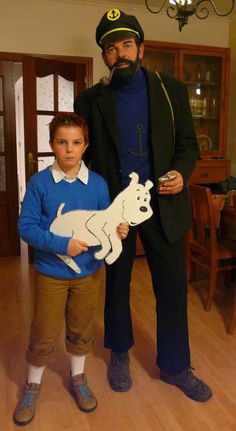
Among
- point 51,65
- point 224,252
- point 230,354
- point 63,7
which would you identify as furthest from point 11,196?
point 230,354

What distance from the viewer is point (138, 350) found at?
2.06 m

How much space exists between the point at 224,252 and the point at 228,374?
34.8 inches

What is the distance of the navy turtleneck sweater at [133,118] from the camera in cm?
149

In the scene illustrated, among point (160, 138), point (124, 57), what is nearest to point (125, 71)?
point (124, 57)

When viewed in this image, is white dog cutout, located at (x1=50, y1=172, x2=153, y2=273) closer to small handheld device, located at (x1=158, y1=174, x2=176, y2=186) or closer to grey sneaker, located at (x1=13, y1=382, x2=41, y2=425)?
small handheld device, located at (x1=158, y1=174, x2=176, y2=186)

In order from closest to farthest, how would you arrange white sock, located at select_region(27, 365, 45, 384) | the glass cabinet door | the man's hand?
the man's hand
white sock, located at select_region(27, 365, 45, 384)
the glass cabinet door

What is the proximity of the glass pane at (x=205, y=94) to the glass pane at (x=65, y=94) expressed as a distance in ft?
3.38

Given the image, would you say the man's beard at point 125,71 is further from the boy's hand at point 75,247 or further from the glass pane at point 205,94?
the glass pane at point 205,94

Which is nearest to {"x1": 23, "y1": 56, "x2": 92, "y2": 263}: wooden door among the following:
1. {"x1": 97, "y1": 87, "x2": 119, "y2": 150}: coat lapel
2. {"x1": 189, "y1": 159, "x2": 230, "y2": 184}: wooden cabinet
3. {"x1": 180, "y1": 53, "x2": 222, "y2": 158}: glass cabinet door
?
{"x1": 180, "y1": 53, "x2": 222, "y2": 158}: glass cabinet door

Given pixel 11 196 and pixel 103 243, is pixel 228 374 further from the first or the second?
pixel 11 196

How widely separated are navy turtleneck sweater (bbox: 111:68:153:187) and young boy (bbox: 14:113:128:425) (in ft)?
0.52

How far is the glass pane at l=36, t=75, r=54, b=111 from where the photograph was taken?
3410 mm

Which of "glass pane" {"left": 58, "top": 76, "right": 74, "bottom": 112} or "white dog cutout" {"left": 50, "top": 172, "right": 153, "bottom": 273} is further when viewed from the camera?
"glass pane" {"left": 58, "top": 76, "right": 74, "bottom": 112}

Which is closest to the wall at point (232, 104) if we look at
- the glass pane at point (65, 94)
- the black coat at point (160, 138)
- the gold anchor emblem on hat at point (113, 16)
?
the glass pane at point (65, 94)
